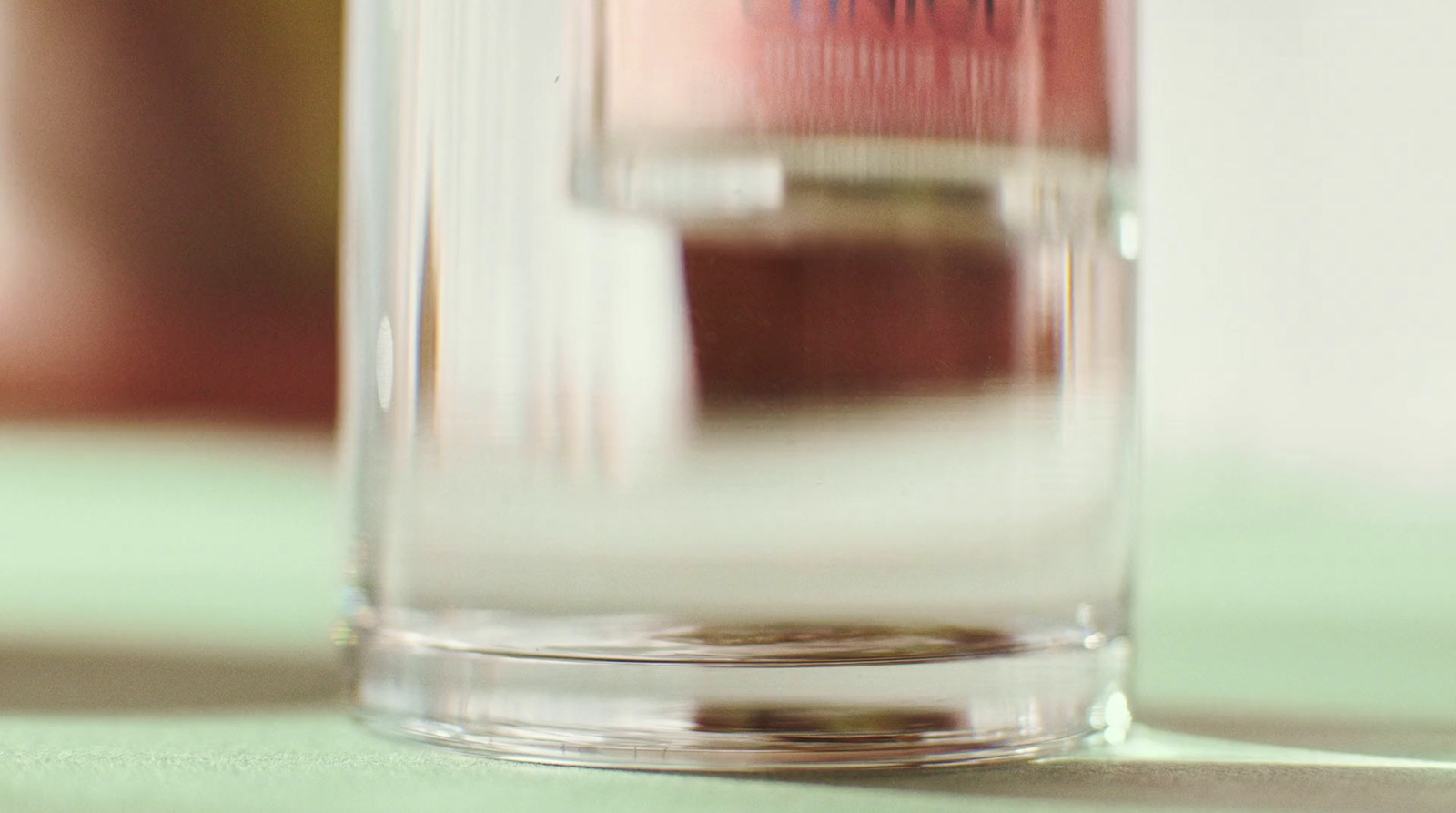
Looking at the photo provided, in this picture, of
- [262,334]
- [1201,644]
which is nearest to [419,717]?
[1201,644]

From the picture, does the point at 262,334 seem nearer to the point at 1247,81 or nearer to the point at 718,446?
the point at 1247,81

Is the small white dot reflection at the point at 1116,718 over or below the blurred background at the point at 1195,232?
below

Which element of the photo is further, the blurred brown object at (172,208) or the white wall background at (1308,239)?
the blurred brown object at (172,208)

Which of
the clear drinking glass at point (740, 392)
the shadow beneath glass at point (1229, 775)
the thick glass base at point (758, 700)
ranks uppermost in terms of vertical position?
the clear drinking glass at point (740, 392)

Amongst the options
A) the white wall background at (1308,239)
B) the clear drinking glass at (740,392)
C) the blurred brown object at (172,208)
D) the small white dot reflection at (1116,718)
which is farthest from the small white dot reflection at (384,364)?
the blurred brown object at (172,208)

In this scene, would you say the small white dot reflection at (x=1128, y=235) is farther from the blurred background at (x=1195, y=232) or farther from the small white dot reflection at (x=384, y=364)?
the blurred background at (x=1195, y=232)

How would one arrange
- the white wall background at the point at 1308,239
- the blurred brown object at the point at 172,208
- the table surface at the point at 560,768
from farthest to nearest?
the blurred brown object at the point at 172,208, the white wall background at the point at 1308,239, the table surface at the point at 560,768
